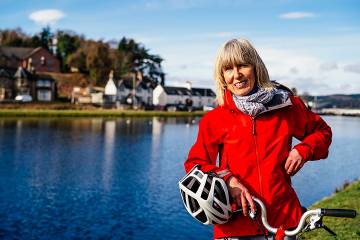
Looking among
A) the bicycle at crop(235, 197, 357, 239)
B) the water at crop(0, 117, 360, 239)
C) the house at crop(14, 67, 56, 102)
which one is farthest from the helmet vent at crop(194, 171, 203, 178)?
the house at crop(14, 67, 56, 102)

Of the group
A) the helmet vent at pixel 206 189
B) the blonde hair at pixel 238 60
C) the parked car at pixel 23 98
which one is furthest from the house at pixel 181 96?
the helmet vent at pixel 206 189

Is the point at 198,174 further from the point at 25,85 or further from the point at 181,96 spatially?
the point at 181,96

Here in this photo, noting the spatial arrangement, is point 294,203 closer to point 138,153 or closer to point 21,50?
point 138,153

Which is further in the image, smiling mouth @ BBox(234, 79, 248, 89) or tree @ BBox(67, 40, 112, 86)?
tree @ BBox(67, 40, 112, 86)

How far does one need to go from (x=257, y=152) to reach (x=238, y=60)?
2.56 feet

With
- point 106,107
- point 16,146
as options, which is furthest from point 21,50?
point 16,146

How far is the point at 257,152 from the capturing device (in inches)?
155

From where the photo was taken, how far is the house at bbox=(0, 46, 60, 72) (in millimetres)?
118250

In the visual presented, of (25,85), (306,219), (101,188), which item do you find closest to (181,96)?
(25,85)

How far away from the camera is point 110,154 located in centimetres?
3738

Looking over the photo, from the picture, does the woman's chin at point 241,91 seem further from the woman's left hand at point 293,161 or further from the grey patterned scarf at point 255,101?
the woman's left hand at point 293,161

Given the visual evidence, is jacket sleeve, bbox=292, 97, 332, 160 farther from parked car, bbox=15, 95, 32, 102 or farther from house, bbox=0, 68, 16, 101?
Answer: house, bbox=0, 68, 16, 101

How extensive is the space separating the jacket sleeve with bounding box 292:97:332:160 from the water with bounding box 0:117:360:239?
457 inches

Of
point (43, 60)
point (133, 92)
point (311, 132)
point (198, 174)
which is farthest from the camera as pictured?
point (133, 92)
